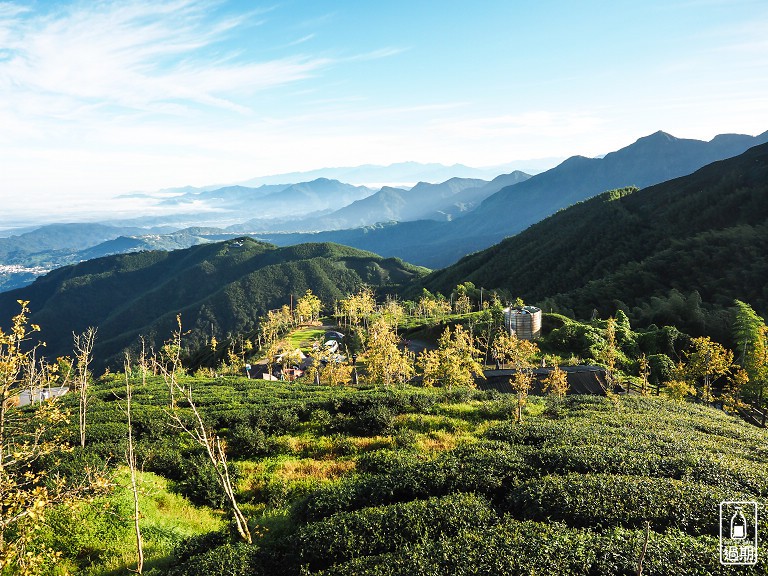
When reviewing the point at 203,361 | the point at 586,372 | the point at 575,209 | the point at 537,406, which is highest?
the point at 575,209

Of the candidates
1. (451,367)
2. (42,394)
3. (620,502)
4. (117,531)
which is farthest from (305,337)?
(620,502)

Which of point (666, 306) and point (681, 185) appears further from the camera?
point (681, 185)

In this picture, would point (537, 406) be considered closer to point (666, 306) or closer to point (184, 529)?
point (184, 529)

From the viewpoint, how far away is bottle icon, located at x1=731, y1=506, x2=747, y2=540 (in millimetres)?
9719

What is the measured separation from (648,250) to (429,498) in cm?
13130

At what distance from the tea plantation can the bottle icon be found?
40 cm

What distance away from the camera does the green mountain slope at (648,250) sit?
85.9 metres

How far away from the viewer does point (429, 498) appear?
12.0 metres

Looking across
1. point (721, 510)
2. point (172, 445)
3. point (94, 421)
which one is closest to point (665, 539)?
point (721, 510)

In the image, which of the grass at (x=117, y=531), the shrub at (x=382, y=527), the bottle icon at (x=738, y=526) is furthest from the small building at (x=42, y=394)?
the bottle icon at (x=738, y=526)

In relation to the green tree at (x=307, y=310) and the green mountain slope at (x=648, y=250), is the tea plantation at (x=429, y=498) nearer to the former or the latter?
the green mountain slope at (x=648, y=250)

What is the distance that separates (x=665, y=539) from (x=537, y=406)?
18423mm

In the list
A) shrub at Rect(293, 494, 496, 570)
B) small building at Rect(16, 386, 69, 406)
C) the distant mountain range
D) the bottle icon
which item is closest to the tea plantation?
shrub at Rect(293, 494, 496, 570)

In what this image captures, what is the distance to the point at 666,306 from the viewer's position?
67188mm
